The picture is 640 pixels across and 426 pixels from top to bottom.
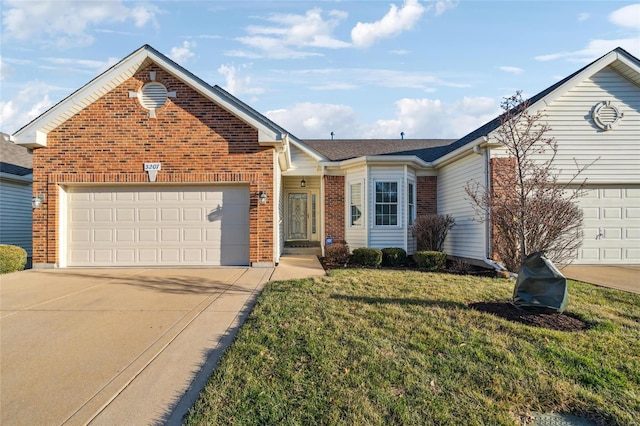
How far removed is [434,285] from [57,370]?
244 inches

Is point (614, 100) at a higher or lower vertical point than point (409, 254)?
higher

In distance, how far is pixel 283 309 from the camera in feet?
17.0

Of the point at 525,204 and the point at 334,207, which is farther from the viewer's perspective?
the point at 334,207

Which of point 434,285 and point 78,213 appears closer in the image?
point 434,285

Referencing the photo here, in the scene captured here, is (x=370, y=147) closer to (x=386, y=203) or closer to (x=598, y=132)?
(x=386, y=203)

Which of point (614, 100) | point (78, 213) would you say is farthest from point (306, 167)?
point (614, 100)

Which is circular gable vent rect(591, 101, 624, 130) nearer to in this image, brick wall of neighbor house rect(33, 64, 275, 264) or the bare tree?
the bare tree

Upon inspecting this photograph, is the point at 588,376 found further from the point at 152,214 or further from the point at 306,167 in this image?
the point at 306,167

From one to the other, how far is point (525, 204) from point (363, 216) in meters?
6.44

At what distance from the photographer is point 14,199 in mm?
12984

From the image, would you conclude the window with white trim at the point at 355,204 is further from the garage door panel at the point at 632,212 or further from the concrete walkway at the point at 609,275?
the garage door panel at the point at 632,212

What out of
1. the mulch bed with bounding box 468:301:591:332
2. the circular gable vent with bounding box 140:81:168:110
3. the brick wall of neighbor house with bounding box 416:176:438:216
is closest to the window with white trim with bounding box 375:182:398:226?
the brick wall of neighbor house with bounding box 416:176:438:216

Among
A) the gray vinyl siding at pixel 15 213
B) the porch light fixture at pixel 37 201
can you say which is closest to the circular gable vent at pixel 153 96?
the porch light fixture at pixel 37 201

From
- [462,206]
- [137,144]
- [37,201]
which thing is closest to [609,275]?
[462,206]
